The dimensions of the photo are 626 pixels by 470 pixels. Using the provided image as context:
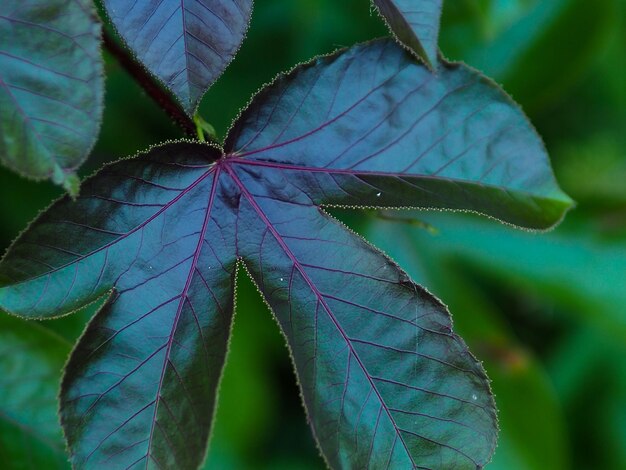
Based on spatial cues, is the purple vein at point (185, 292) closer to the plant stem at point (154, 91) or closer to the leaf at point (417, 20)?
the plant stem at point (154, 91)

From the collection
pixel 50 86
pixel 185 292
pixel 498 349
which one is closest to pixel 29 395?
pixel 185 292

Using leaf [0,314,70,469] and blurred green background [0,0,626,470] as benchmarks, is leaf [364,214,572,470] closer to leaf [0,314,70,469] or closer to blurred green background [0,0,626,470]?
blurred green background [0,0,626,470]

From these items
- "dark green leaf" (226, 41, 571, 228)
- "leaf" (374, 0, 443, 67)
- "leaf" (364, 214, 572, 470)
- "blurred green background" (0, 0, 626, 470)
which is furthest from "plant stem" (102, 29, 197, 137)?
"leaf" (364, 214, 572, 470)

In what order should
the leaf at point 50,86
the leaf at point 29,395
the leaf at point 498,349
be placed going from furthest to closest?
the leaf at point 498,349
the leaf at point 29,395
the leaf at point 50,86

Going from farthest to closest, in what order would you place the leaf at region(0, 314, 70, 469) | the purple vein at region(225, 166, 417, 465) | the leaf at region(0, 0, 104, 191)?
the leaf at region(0, 314, 70, 469) < the purple vein at region(225, 166, 417, 465) < the leaf at region(0, 0, 104, 191)

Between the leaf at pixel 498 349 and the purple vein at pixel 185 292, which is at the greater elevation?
the purple vein at pixel 185 292

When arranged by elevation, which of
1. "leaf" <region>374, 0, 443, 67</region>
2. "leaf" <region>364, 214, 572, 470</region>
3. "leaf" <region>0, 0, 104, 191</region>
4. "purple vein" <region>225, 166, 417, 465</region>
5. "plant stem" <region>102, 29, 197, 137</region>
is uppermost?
"leaf" <region>0, 0, 104, 191</region>

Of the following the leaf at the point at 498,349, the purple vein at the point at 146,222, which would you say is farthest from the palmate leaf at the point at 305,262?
the leaf at the point at 498,349
